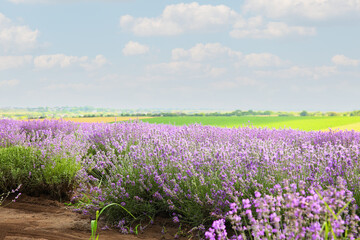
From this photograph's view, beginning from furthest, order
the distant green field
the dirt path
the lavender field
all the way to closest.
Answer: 1. the distant green field
2. the dirt path
3. the lavender field

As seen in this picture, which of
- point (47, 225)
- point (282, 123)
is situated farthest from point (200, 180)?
point (282, 123)

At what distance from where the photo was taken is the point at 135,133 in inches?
223

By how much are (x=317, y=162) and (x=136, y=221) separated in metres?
1.74

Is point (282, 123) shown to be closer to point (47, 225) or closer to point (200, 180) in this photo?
point (200, 180)

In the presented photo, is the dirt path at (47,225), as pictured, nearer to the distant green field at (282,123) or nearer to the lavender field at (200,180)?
the lavender field at (200,180)

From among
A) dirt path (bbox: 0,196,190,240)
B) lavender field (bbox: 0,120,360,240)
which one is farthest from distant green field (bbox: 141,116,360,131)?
dirt path (bbox: 0,196,190,240)

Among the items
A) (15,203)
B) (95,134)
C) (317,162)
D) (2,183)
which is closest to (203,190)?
(317,162)

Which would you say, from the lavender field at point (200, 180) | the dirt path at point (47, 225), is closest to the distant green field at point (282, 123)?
the lavender field at point (200, 180)

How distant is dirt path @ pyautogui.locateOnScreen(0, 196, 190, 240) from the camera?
3074 mm

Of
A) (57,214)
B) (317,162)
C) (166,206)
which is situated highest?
(317,162)

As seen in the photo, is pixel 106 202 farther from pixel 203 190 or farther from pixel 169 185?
pixel 203 190

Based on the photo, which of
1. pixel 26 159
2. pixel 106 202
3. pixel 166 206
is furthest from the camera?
pixel 26 159

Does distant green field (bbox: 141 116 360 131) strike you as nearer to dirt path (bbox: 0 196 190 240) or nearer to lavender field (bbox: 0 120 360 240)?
lavender field (bbox: 0 120 360 240)

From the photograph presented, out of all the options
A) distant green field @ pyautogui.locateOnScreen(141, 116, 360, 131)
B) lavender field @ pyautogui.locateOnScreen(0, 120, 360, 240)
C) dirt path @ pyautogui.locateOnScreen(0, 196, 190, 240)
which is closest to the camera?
lavender field @ pyautogui.locateOnScreen(0, 120, 360, 240)
